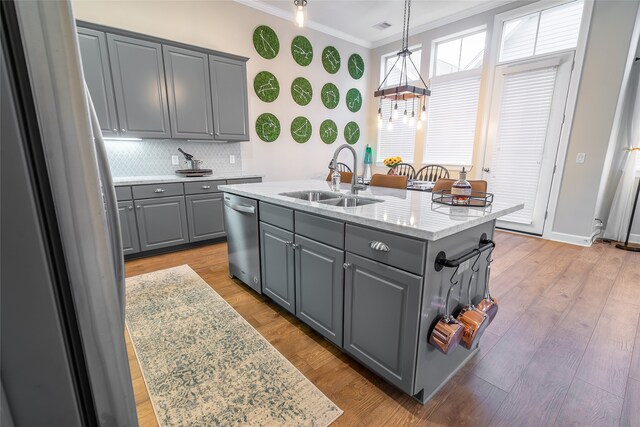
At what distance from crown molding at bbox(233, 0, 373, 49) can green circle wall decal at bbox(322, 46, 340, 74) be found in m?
0.26

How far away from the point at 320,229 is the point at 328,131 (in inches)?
159

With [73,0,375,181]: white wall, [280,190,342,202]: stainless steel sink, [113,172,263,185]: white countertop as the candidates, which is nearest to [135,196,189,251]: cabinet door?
[113,172,263,185]: white countertop

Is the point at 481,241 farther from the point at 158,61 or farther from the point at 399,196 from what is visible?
the point at 158,61

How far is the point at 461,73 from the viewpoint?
14.9 feet

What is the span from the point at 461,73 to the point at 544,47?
1045 millimetres

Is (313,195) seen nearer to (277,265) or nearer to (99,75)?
(277,265)

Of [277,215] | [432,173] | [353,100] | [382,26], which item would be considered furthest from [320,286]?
[382,26]

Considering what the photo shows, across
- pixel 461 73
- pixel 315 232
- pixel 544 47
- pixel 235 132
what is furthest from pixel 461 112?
pixel 315 232

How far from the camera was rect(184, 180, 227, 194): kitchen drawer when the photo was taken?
3402mm

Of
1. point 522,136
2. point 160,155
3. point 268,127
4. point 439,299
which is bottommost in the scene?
point 439,299

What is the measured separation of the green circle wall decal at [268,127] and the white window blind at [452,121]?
2628mm

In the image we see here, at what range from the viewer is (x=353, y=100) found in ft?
18.5

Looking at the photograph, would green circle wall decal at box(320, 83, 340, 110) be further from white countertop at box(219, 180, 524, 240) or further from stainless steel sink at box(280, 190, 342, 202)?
white countertop at box(219, 180, 524, 240)

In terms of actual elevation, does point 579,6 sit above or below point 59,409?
above
